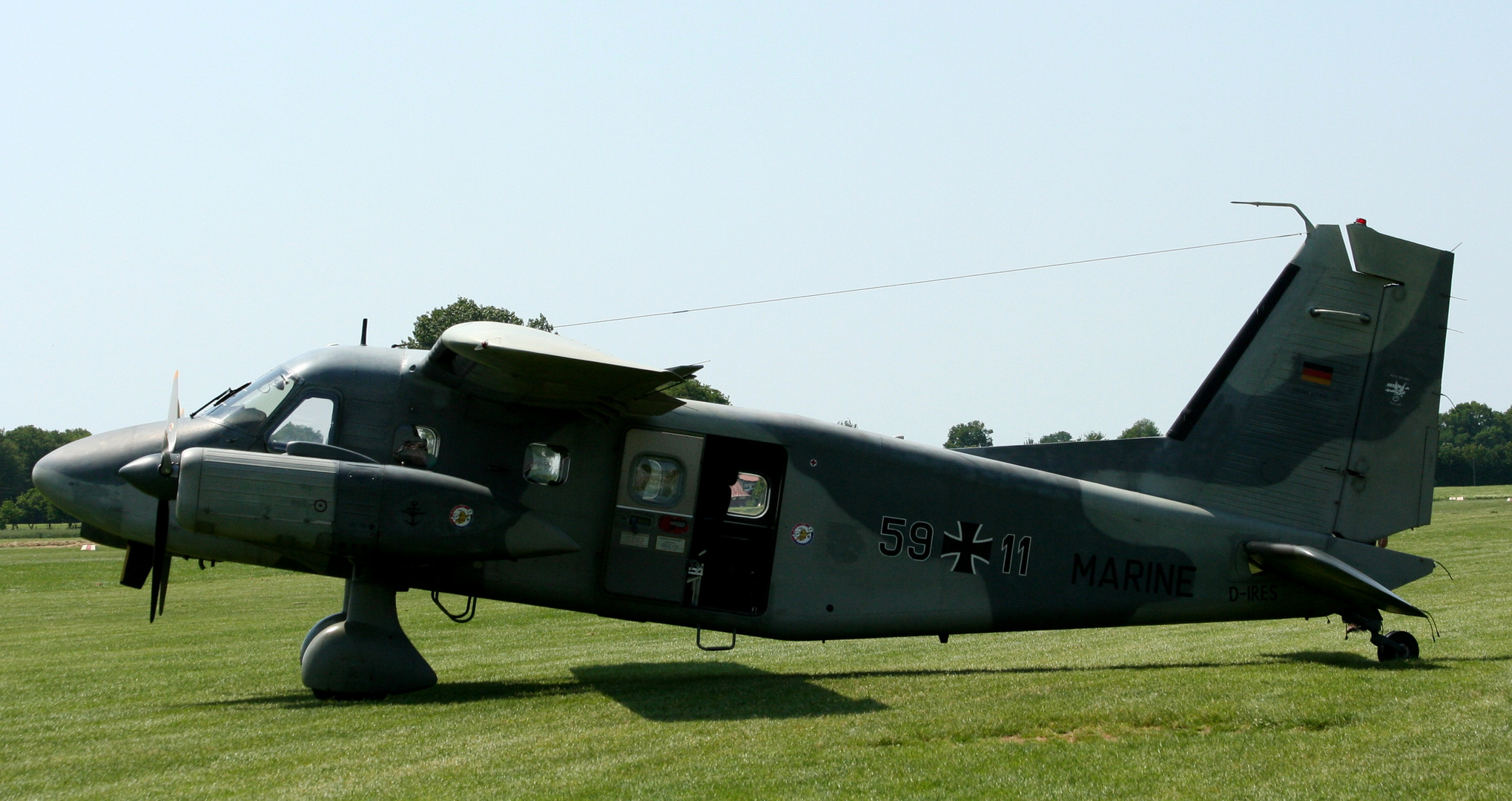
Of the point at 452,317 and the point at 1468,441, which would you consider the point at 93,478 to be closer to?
the point at 452,317

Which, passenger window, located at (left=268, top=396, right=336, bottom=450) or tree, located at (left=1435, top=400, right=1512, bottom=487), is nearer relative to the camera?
passenger window, located at (left=268, top=396, right=336, bottom=450)

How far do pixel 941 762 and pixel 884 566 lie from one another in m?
4.88

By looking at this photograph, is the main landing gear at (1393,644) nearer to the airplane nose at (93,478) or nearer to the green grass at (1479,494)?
the airplane nose at (93,478)

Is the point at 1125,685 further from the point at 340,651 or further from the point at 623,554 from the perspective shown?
the point at 340,651

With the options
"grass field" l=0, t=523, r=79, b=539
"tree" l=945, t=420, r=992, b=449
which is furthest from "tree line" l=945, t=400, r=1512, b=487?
"grass field" l=0, t=523, r=79, b=539

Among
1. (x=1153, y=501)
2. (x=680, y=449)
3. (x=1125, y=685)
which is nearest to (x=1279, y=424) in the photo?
(x=1153, y=501)

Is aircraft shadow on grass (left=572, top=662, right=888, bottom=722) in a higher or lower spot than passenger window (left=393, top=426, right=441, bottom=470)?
lower

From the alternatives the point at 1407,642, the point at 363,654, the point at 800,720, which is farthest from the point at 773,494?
the point at 1407,642

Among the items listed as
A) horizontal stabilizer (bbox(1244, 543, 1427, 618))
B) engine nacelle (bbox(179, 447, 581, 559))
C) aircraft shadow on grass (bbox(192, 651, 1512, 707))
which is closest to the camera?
engine nacelle (bbox(179, 447, 581, 559))

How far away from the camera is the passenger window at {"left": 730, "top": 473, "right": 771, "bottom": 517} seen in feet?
42.2

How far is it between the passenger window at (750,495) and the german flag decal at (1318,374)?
7.26 m

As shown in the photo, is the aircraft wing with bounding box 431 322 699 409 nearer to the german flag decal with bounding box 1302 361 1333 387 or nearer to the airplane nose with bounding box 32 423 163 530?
the airplane nose with bounding box 32 423 163 530

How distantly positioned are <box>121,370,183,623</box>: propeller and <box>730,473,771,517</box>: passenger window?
5897mm

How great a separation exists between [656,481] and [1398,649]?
8.92 metres
